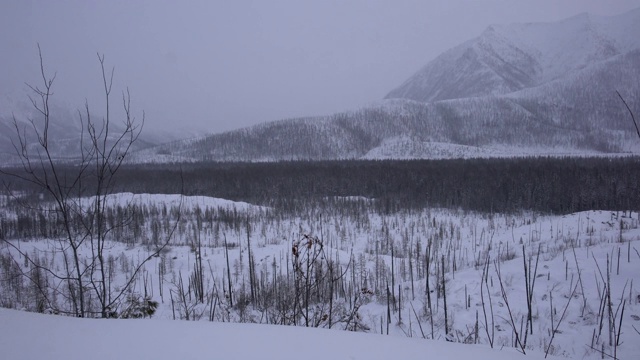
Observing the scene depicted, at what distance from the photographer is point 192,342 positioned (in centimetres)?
200

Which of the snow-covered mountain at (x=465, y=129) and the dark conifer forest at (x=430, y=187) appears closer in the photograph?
the dark conifer forest at (x=430, y=187)

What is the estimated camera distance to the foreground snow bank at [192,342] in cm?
186

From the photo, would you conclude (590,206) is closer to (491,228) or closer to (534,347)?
(491,228)

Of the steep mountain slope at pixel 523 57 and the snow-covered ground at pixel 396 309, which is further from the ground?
the steep mountain slope at pixel 523 57

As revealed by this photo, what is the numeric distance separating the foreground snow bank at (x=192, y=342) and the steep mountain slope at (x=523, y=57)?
551 ft

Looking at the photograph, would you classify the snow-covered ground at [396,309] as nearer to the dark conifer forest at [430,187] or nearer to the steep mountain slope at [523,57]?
the dark conifer forest at [430,187]

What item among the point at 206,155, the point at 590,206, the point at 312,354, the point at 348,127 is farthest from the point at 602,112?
the point at 312,354

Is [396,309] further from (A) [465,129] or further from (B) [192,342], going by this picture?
(A) [465,129]

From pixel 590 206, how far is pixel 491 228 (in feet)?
37.0

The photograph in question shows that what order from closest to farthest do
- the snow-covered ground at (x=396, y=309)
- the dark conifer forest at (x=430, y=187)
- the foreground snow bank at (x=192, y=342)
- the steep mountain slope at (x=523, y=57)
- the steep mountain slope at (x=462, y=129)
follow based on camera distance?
the foreground snow bank at (x=192, y=342)
the snow-covered ground at (x=396, y=309)
the dark conifer forest at (x=430, y=187)
the steep mountain slope at (x=462, y=129)
the steep mountain slope at (x=523, y=57)

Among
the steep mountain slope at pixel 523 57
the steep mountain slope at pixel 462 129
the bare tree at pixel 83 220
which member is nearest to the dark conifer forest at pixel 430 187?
the bare tree at pixel 83 220

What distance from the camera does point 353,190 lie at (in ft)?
104

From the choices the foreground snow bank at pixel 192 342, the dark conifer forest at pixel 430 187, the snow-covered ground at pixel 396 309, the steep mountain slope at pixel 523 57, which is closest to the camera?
the foreground snow bank at pixel 192 342

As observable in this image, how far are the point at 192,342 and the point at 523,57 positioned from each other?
22299cm
